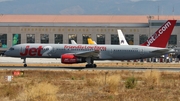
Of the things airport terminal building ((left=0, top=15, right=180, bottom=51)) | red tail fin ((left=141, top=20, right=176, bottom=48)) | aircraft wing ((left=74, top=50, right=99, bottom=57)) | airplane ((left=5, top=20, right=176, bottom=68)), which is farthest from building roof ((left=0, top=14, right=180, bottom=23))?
aircraft wing ((left=74, top=50, right=99, bottom=57))

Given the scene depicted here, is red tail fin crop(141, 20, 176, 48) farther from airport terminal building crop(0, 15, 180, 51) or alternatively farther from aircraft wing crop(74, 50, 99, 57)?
airport terminal building crop(0, 15, 180, 51)

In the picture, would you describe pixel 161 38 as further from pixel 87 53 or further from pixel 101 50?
pixel 87 53

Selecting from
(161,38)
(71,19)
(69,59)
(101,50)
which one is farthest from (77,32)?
(69,59)

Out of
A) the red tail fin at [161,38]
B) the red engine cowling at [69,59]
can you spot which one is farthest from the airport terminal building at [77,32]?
the red engine cowling at [69,59]

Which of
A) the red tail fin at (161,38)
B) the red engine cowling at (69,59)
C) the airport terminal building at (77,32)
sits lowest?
the red engine cowling at (69,59)

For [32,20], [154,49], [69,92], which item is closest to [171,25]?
[154,49]

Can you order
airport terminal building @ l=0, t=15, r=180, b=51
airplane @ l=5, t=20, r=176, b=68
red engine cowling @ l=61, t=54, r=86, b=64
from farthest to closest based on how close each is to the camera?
airport terminal building @ l=0, t=15, r=180, b=51
airplane @ l=5, t=20, r=176, b=68
red engine cowling @ l=61, t=54, r=86, b=64

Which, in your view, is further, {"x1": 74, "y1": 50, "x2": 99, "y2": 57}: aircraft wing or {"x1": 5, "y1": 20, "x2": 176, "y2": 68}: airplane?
{"x1": 5, "y1": 20, "x2": 176, "y2": 68}: airplane

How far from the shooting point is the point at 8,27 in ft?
433

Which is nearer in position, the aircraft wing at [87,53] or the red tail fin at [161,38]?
the aircraft wing at [87,53]

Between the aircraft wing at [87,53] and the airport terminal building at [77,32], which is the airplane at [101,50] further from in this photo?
the airport terminal building at [77,32]

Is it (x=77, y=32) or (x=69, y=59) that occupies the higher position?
(x=77, y=32)

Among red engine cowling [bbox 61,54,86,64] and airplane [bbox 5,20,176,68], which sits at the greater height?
airplane [bbox 5,20,176,68]

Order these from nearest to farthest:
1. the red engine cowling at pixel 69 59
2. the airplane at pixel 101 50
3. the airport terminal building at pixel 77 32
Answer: the red engine cowling at pixel 69 59 → the airplane at pixel 101 50 → the airport terminal building at pixel 77 32
